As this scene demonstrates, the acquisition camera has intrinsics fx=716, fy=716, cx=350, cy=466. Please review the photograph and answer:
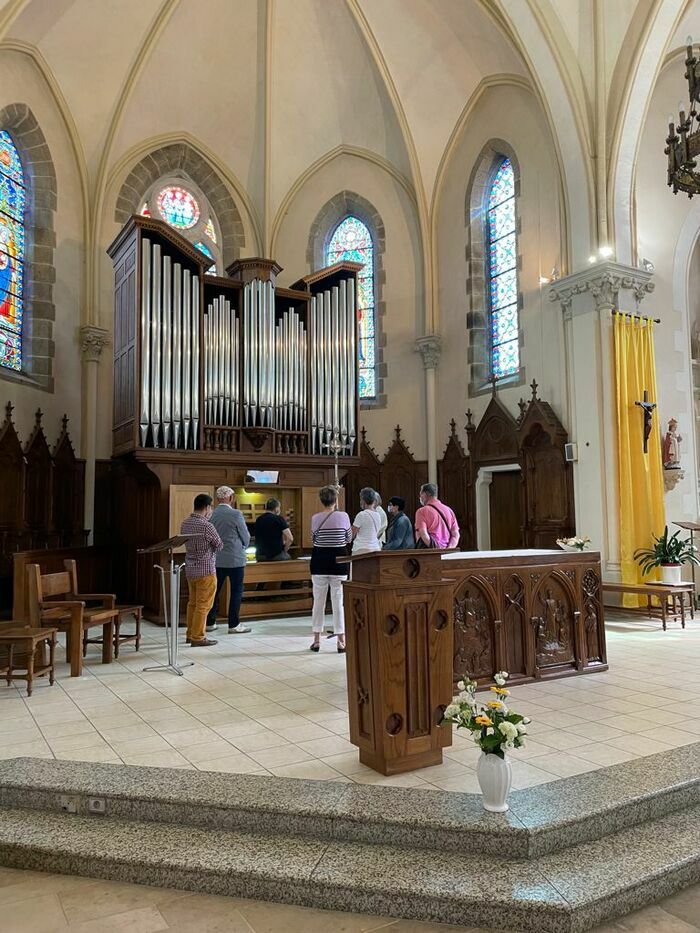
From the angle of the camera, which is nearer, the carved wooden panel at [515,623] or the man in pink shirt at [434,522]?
the carved wooden panel at [515,623]

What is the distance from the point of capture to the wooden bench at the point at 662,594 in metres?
8.36

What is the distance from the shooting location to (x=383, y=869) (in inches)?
113

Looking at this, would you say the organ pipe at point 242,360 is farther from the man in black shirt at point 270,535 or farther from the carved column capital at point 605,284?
the carved column capital at point 605,284

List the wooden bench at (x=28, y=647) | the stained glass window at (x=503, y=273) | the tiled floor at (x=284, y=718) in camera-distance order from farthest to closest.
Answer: the stained glass window at (x=503, y=273) < the wooden bench at (x=28, y=647) < the tiled floor at (x=284, y=718)

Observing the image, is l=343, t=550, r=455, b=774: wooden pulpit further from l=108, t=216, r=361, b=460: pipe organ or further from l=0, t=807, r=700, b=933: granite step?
l=108, t=216, r=361, b=460: pipe organ

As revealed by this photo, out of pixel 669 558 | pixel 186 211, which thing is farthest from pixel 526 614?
pixel 186 211

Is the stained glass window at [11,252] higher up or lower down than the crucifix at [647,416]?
higher up

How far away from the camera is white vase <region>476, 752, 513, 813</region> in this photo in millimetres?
3059

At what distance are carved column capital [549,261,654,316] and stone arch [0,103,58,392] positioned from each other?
7.70 meters

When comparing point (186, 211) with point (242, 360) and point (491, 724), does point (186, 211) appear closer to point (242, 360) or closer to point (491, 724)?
point (242, 360)

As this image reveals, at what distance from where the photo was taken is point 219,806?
3.19m

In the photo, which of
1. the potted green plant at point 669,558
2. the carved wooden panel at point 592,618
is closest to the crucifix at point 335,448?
the potted green plant at point 669,558

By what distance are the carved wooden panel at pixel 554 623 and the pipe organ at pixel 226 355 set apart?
5.04 metres

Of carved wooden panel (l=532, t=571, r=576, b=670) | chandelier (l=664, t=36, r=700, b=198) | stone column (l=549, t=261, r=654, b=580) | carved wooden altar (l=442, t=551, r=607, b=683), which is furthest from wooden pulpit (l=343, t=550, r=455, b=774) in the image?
stone column (l=549, t=261, r=654, b=580)
